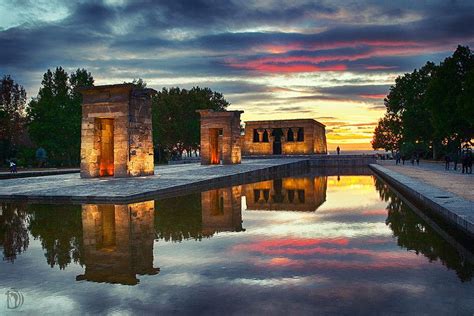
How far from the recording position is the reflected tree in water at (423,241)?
21.9ft

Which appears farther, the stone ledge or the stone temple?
the stone temple

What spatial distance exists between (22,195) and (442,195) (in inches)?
557

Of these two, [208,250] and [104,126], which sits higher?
[104,126]

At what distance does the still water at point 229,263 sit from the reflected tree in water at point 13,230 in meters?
0.04

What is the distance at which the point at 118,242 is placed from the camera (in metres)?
8.54

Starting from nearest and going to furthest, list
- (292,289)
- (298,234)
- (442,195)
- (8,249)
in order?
1. (292,289)
2. (8,249)
3. (298,234)
4. (442,195)

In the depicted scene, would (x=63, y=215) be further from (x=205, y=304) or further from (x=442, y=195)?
(x=442, y=195)

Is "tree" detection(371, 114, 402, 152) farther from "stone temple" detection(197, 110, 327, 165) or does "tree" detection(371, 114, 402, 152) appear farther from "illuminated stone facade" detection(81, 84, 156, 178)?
"illuminated stone facade" detection(81, 84, 156, 178)

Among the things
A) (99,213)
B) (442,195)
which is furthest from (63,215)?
(442,195)

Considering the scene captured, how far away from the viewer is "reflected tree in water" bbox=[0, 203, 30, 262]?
8.15 m

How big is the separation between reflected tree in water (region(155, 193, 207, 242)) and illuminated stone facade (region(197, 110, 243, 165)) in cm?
2262

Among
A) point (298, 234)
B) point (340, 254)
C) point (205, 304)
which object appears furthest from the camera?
point (298, 234)

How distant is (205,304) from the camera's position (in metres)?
5.04

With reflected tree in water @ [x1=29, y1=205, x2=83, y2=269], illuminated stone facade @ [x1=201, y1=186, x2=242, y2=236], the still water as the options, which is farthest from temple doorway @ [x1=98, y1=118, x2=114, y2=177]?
the still water
